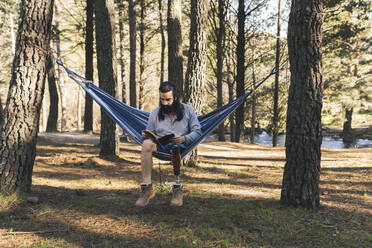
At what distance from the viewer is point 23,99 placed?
8.63 ft

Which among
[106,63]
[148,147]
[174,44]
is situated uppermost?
[174,44]

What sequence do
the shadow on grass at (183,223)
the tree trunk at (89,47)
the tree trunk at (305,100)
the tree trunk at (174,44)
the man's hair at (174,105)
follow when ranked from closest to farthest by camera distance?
the shadow on grass at (183,223)
the tree trunk at (305,100)
the man's hair at (174,105)
the tree trunk at (174,44)
the tree trunk at (89,47)

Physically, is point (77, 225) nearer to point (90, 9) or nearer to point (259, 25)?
point (90, 9)

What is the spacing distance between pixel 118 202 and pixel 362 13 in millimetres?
12167

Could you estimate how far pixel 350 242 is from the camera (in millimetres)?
2047

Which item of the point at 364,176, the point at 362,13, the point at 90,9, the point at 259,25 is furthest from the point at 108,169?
the point at 362,13

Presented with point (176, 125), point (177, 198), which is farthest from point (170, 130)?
point (177, 198)

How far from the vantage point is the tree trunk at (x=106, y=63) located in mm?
5121

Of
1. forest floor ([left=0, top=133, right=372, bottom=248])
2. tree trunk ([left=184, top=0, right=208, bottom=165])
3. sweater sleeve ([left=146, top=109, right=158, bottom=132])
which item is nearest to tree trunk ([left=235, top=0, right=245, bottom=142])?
tree trunk ([left=184, top=0, right=208, bottom=165])

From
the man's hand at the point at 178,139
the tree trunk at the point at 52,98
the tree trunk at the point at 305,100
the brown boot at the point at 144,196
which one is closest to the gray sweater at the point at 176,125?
the man's hand at the point at 178,139

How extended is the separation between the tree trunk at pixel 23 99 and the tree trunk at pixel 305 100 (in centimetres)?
236

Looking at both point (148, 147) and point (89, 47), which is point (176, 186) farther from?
point (89, 47)

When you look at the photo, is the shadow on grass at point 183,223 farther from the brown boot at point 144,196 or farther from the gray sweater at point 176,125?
the gray sweater at point 176,125

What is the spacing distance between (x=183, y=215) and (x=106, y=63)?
3532 millimetres
